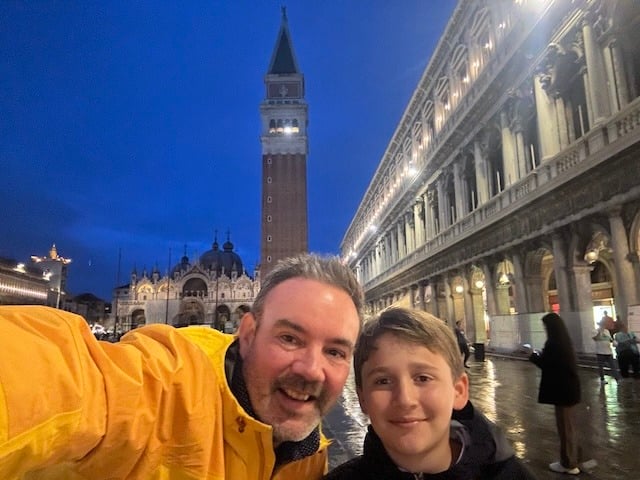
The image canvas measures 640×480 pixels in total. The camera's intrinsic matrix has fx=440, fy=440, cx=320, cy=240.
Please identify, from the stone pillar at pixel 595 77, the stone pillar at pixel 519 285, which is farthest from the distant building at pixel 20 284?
the stone pillar at pixel 595 77

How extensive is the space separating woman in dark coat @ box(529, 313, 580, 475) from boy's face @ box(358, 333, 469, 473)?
3.95m

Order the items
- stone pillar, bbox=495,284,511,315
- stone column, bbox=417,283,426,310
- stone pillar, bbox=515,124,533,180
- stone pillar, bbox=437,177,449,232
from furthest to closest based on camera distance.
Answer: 1. stone column, bbox=417,283,426,310
2. stone pillar, bbox=437,177,449,232
3. stone pillar, bbox=495,284,511,315
4. stone pillar, bbox=515,124,533,180

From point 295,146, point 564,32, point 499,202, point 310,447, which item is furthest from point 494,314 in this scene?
point 295,146

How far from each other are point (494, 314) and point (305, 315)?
61.4ft

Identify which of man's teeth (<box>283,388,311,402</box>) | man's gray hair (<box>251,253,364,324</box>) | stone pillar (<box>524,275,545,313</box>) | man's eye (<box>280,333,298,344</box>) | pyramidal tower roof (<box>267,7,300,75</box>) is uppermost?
pyramidal tower roof (<box>267,7,300,75</box>)

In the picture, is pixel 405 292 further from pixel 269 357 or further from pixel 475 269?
pixel 269 357

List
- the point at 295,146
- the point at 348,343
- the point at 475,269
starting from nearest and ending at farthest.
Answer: the point at 348,343
the point at 475,269
the point at 295,146

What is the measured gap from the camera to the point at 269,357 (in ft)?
4.96

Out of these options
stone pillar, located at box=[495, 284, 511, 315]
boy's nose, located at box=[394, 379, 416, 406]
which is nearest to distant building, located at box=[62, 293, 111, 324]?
stone pillar, located at box=[495, 284, 511, 315]

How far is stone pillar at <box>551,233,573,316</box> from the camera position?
13945mm

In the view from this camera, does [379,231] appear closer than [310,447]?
No

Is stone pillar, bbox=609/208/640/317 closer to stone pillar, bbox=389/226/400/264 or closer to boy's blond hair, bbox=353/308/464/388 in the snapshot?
boy's blond hair, bbox=353/308/464/388

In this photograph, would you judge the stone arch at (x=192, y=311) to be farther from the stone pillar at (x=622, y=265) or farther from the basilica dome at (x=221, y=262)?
the stone pillar at (x=622, y=265)

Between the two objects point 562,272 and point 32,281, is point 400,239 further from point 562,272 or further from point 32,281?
point 32,281
